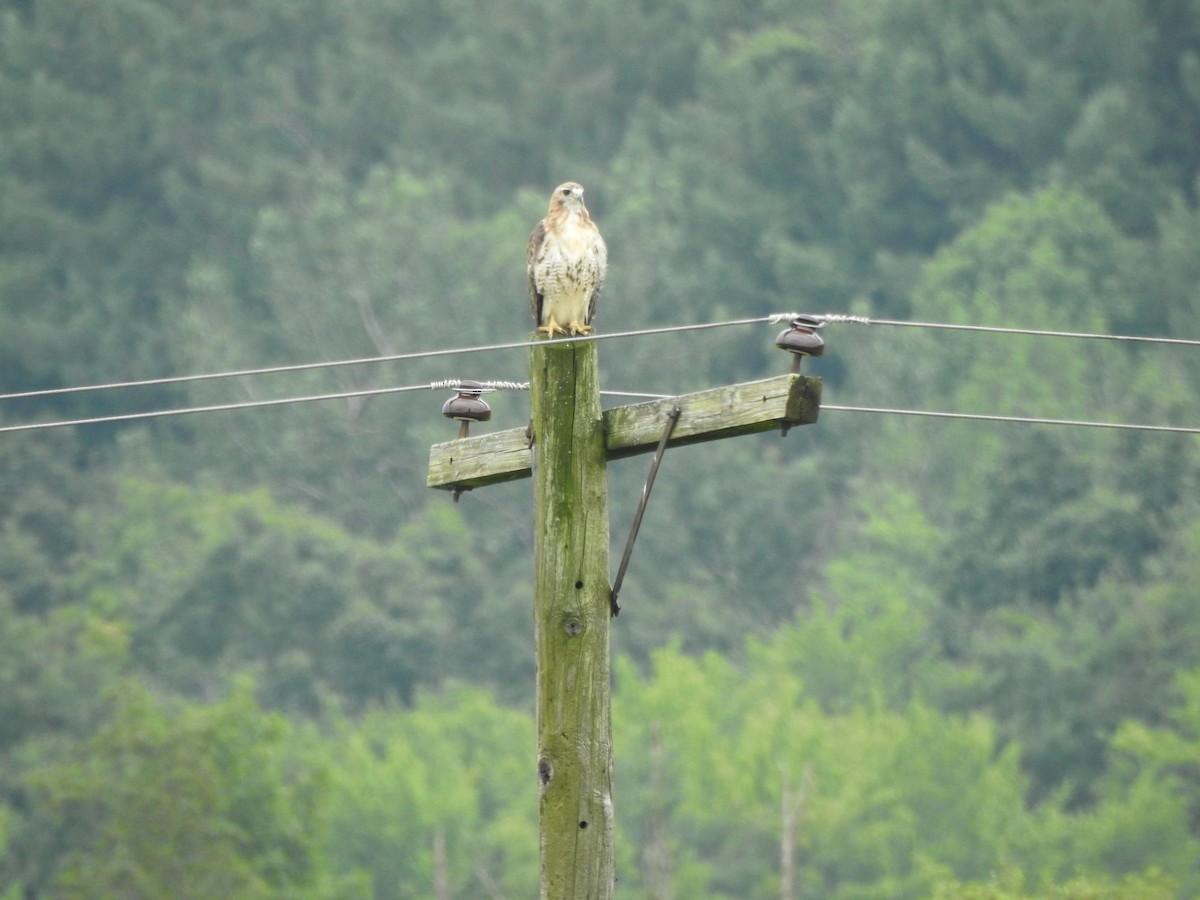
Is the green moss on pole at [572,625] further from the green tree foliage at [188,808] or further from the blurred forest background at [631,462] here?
the green tree foliage at [188,808]

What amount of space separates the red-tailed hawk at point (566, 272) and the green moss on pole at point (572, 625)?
178 centimetres

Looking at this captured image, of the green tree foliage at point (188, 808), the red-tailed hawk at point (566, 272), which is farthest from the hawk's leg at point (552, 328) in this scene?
the green tree foliage at point (188, 808)

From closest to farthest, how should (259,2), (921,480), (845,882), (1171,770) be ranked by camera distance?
1. (845,882)
2. (1171,770)
3. (921,480)
4. (259,2)

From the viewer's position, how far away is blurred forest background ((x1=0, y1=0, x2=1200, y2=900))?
42906mm

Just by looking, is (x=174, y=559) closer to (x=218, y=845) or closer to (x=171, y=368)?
(x=171, y=368)

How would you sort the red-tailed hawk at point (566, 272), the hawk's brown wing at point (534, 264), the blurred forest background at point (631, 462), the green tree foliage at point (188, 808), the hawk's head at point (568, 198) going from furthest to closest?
the blurred forest background at point (631, 462) → the green tree foliage at point (188, 808) → the hawk's head at point (568, 198) → the hawk's brown wing at point (534, 264) → the red-tailed hawk at point (566, 272)

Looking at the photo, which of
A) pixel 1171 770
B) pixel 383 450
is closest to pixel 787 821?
pixel 1171 770

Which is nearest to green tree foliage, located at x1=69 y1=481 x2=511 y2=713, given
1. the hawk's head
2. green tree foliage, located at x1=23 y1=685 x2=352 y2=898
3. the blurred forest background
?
the blurred forest background

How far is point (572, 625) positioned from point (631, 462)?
51218 millimetres

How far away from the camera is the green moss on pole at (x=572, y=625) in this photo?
9.23 m

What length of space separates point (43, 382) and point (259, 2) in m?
17.3

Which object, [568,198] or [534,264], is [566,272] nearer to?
[534,264]

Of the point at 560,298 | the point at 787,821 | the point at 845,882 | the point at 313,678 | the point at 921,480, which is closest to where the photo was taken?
the point at 560,298

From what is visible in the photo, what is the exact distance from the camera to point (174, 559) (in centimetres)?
5775
